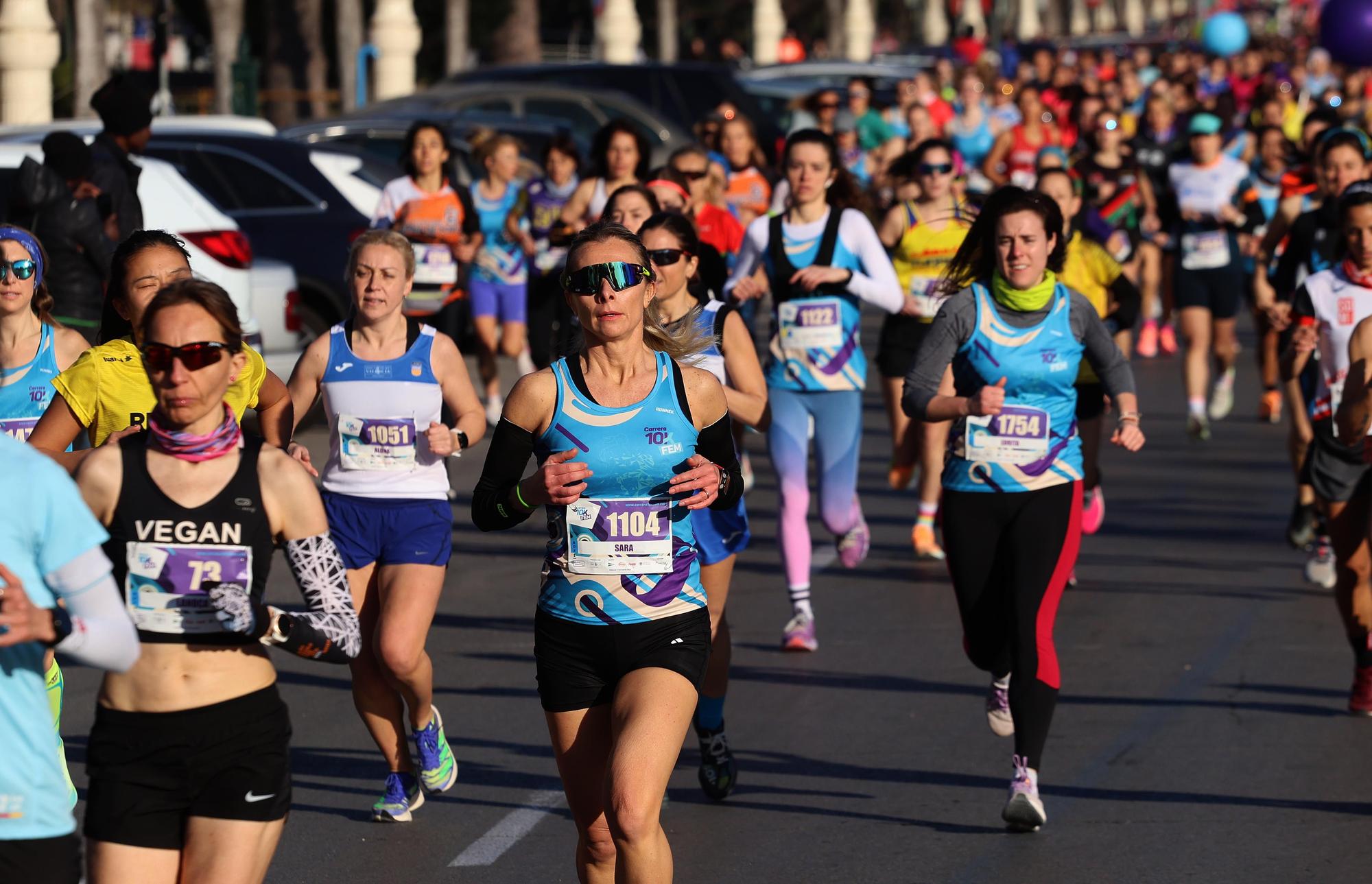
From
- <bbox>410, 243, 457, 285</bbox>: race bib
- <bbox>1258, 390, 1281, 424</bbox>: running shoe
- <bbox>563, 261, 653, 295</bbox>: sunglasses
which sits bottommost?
<bbox>1258, 390, 1281, 424</bbox>: running shoe

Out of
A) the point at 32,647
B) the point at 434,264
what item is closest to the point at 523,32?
the point at 434,264

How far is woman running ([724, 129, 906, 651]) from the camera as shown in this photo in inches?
362

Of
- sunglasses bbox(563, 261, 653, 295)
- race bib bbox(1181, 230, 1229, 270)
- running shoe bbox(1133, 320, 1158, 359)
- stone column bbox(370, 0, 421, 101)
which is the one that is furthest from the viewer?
stone column bbox(370, 0, 421, 101)

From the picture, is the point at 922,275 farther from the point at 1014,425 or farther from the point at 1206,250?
the point at 1014,425

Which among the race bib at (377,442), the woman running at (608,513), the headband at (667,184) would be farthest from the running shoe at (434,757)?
the headband at (667,184)

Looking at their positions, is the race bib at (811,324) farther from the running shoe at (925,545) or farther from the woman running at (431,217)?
the woman running at (431,217)

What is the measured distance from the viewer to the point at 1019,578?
21.9 ft

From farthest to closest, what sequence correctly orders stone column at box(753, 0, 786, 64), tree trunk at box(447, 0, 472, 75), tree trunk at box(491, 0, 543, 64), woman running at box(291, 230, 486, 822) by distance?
stone column at box(753, 0, 786, 64) → tree trunk at box(491, 0, 543, 64) → tree trunk at box(447, 0, 472, 75) → woman running at box(291, 230, 486, 822)

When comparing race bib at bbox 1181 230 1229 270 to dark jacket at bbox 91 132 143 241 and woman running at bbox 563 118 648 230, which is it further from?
dark jacket at bbox 91 132 143 241

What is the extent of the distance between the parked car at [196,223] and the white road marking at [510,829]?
5738 millimetres

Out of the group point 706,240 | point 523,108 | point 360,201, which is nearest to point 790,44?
point 523,108

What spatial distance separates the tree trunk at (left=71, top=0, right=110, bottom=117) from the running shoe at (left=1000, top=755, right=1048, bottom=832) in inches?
773

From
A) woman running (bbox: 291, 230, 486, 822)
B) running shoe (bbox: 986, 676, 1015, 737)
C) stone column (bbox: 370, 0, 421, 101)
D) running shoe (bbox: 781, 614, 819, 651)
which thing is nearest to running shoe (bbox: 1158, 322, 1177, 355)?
running shoe (bbox: 781, 614, 819, 651)

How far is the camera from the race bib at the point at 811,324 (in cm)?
933
